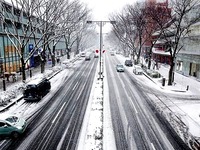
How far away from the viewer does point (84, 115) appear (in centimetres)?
1706

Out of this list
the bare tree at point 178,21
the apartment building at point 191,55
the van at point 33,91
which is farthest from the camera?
the apartment building at point 191,55

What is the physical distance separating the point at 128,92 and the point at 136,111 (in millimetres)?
6470

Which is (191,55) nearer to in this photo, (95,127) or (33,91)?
(95,127)

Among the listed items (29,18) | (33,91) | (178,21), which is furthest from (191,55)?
(33,91)

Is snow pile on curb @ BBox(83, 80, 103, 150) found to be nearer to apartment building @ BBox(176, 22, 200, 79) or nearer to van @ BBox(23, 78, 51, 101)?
van @ BBox(23, 78, 51, 101)

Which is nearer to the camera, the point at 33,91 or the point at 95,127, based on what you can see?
the point at 95,127

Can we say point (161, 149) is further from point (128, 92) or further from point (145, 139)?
point (128, 92)

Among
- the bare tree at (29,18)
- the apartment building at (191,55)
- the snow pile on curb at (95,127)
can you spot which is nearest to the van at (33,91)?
the snow pile on curb at (95,127)

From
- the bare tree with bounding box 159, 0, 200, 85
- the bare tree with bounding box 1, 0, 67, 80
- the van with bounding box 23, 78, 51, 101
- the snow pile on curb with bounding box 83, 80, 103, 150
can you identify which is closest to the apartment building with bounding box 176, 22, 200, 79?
the bare tree with bounding box 159, 0, 200, 85

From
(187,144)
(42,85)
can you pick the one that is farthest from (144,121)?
(42,85)

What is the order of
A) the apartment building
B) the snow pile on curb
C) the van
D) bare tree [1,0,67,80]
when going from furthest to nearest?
the apartment building < bare tree [1,0,67,80] < the van < the snow pile on curb

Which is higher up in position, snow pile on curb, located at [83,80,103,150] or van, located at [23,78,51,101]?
van, located at [23,78,51,101]

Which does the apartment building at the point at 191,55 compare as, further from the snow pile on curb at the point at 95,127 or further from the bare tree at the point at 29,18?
the bare tree at the point at 29,18

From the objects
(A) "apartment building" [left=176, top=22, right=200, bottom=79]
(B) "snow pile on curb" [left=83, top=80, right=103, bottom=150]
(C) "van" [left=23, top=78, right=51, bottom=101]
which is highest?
(A) "apartment building" [left=176, top=22, right=200, bottom=79]
